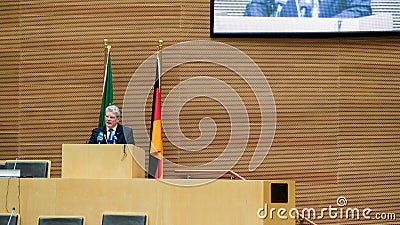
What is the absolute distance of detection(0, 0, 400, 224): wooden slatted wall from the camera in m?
8.98

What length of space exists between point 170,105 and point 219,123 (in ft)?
1.95

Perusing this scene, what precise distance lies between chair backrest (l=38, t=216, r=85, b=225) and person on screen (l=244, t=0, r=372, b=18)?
349 cm

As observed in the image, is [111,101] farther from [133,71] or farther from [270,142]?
[270,142]

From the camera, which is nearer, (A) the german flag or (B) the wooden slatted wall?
(A) the german flag

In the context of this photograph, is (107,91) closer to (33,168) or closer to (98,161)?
(33,168)

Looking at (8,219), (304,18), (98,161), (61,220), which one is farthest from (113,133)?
(304,18)

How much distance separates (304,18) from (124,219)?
3568mm

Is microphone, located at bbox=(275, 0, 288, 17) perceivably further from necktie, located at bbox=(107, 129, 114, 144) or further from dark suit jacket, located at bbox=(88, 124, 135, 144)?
necktie, located at bbox=(107, 129, 114, 144)

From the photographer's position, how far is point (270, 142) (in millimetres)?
9016

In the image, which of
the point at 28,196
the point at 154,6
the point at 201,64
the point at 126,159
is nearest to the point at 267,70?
the point at 201,64

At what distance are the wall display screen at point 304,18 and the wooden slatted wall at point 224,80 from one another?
0.45ft

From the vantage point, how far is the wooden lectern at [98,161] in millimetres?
6902

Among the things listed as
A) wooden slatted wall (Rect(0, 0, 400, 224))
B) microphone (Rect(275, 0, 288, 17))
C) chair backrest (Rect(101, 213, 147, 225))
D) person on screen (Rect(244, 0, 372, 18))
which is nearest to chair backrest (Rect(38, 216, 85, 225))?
chair backrest (Rect(101, 213, 147, 225))

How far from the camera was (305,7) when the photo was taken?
356 inches
